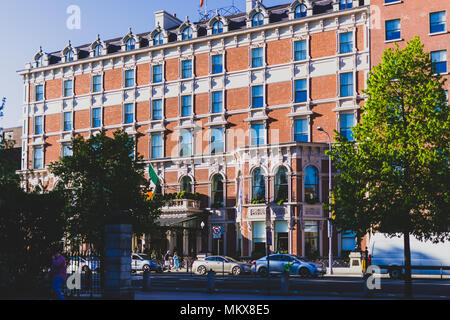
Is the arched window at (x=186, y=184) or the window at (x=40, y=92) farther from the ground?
the window at (x=40, y=92)

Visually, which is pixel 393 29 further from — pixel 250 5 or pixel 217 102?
pixel 217 102

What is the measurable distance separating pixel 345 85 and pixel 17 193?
32058mm

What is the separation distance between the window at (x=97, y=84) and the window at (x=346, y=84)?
23.4 m

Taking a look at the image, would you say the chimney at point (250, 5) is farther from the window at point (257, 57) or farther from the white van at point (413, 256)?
the white van at point (413, 256)

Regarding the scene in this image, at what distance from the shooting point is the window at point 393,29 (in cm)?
4784

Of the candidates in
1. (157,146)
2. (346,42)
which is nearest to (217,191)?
(157,146)

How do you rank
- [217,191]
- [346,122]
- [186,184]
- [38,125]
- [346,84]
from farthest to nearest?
[38,125], [186,184], [217,191], [346,84], [346,122]

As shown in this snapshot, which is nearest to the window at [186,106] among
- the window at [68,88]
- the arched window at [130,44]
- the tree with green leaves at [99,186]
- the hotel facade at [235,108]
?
the hotel facade at [235,108]

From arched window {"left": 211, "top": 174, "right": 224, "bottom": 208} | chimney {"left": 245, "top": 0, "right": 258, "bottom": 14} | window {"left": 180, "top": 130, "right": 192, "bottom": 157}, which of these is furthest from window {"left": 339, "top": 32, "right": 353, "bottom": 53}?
window {"left": 180, "top": 130, "right": 192, "bottom": 157}

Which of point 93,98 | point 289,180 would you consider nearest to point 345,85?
point 289,180

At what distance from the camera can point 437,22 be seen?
46781mm

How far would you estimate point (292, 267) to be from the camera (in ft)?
123

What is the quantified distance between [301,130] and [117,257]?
31154 mm
